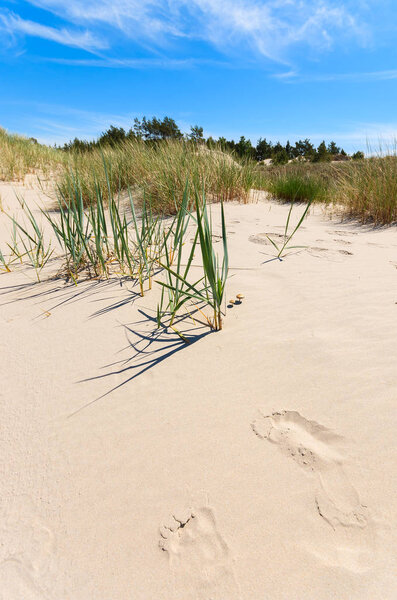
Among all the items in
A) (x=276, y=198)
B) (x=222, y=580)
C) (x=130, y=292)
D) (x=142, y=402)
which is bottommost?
(x=222, y=580)

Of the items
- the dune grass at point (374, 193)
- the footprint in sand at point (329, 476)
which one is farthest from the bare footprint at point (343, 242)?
the footprint in sand at point (329, 476)

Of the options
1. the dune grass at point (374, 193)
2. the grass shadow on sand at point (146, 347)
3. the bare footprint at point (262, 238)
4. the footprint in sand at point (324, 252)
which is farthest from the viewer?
A: the dune grass at point (374, 193)

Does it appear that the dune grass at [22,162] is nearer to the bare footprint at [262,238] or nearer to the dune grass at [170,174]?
the dune grass at [170,174]

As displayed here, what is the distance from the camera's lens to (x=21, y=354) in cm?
148

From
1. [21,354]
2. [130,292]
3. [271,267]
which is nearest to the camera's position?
[21,354]

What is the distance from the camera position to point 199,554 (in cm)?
78

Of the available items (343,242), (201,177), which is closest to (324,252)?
(343,242)

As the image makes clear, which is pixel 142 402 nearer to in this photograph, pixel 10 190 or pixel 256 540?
pixel 256 540

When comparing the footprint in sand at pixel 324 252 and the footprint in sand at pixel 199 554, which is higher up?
the footprint in sand at pixel 324 252

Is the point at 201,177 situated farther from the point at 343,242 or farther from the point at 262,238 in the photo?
the point at 343,242

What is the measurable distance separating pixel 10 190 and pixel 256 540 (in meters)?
6.71

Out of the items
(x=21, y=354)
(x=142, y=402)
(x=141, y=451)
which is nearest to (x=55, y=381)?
(x=21, y=354)

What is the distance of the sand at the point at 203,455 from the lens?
747 mm

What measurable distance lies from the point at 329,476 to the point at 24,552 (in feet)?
2.70
